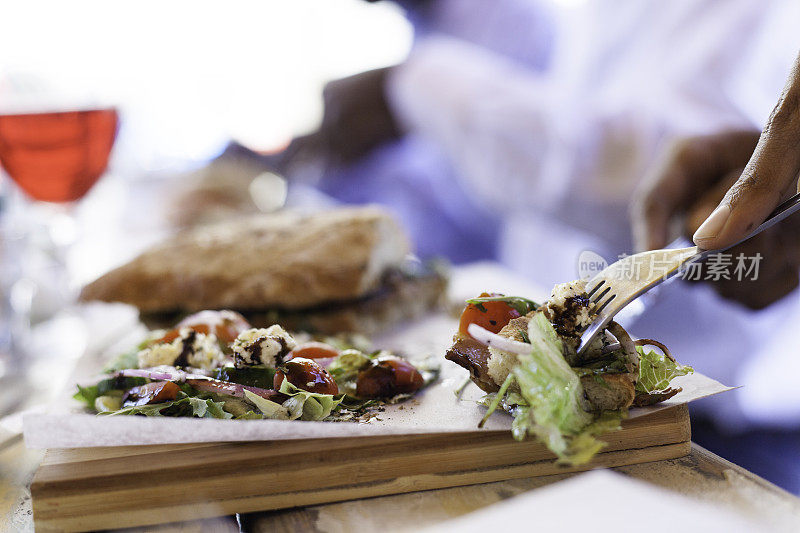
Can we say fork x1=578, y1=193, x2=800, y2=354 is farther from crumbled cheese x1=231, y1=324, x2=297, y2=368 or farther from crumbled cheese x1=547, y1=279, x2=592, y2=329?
crumbled cheese x1=231, y1=324, x2=297, y2=368

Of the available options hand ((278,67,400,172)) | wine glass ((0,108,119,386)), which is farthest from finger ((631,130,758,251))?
hand ((278,67,400,172))

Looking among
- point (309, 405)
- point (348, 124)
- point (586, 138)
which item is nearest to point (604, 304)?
point (309, 405)

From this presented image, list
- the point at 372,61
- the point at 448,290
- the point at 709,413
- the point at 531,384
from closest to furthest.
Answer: the point at 531,384 → the point at 709,413 → the point at 448,290 → the point at 372,61

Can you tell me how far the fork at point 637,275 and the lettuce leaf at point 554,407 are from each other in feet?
0.26

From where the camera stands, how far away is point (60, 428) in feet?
2.99

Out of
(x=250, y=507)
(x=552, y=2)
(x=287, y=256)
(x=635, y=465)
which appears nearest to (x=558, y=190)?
(x=552, y=2)

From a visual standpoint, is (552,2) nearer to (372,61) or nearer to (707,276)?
(707,276)

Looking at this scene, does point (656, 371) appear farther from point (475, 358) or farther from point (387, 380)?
point (387, 380)

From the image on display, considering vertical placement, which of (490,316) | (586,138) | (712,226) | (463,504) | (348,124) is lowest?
(463,504)

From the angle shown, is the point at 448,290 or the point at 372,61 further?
the point at 372,61

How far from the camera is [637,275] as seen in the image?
94cm

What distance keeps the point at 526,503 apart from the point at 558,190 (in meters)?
2.14

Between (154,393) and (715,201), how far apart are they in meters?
1.39

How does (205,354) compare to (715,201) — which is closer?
(205,354)
